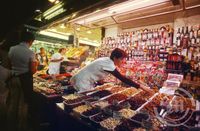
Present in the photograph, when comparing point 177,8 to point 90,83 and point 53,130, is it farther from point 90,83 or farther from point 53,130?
point 53,130

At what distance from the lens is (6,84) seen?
4.95 metres

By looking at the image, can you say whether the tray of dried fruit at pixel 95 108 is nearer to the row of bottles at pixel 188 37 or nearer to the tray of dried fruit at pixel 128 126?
the tray of dried fruit at pixel 128 126

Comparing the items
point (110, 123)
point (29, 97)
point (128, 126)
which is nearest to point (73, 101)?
point (110, 123)

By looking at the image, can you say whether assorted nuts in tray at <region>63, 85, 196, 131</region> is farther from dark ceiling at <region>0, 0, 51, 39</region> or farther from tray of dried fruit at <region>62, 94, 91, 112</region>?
dark ceiling at <region>0, 0, 51, 39</region>

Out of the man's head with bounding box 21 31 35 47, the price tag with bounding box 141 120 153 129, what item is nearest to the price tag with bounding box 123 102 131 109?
the price tag with bounding box 141 120 153 129

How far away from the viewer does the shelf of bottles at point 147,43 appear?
5.53 meters

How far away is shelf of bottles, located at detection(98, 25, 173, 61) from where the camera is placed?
218 inches

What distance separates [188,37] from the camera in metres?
4.96

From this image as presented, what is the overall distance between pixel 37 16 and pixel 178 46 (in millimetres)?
4869

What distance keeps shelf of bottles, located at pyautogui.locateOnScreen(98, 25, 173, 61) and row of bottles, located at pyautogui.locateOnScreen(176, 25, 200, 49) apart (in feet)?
1.04

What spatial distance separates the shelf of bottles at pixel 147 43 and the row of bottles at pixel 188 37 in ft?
1.04

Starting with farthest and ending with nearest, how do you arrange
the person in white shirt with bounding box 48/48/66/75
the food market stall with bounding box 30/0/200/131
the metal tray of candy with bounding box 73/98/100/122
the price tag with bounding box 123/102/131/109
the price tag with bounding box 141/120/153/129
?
the person in white shirt with bounding box 48/48/66/75 → the price tag with bounding box 123/102/131/109 → the metal tray of candy with bounding box 73/98/100/122 → the food market stall with bounding box 30/0/200/131 → the price tag with bounding box 141/120/153/129

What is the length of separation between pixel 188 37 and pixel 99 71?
2.46 m

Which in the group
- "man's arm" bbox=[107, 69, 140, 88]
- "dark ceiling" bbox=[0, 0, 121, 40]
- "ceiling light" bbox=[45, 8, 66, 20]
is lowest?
"man's arm" bbox=[107, 69, 140, 88]
